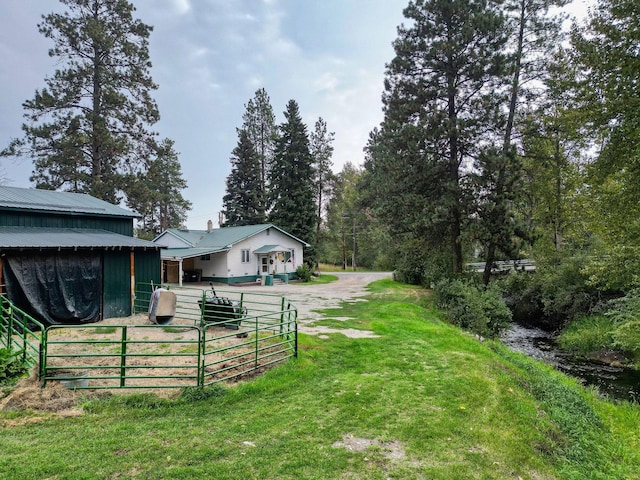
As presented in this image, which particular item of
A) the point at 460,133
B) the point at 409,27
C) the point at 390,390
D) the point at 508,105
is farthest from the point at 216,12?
the point at 390,390

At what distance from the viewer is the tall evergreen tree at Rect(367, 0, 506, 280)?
16062 millimetres

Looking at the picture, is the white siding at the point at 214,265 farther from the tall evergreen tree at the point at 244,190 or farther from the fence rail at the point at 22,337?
the fence rail at the point at 22,337

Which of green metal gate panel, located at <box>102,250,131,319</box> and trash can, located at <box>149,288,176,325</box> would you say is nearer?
trash can, located at <box>149,288,176,325</box>

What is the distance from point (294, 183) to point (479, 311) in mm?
21102

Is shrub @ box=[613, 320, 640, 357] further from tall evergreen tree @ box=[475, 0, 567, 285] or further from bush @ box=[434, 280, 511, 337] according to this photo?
→ tall evergreen tree @ box=[475, 0, 567, 285]

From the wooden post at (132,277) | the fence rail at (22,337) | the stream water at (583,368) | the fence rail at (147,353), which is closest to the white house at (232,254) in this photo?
the wooden post at (132,277)

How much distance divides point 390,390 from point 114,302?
10.2m

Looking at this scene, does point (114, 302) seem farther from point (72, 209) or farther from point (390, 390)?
point (390, 390)

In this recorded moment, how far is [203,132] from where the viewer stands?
25875 millimetres

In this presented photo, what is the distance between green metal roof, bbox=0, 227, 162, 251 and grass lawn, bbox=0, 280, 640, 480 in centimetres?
697

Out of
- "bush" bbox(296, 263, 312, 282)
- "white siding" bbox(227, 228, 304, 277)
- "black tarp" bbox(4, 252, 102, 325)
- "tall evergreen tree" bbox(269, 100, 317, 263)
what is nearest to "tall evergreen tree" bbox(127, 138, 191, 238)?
"tall evergreen tree" bbox(269, 100, 317, 263)

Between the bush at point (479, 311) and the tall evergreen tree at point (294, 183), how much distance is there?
17.5 meters

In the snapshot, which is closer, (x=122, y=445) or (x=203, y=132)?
(x=122, y=445)

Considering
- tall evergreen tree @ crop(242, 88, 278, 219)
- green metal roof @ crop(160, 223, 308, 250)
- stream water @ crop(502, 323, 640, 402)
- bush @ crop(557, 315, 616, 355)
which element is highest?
tall evergreen tree @ crop(242, 88, 278, 219)
